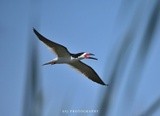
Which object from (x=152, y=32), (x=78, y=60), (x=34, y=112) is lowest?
(x=34, y=112)

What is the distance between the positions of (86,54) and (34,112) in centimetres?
1180

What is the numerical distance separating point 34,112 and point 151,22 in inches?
14.8

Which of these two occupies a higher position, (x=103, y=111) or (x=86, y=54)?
(x=86, y=54)

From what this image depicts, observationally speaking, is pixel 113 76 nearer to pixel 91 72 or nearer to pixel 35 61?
pixel 35 61

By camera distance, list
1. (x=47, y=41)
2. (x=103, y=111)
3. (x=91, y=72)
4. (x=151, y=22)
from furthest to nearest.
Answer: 1. (x=91, y=72)
2. (x=47, y=41)
3. (x=103, y=111)
4. (x=151, y=22)

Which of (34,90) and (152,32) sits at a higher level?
(152,32)

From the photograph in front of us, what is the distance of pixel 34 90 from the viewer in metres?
1.12

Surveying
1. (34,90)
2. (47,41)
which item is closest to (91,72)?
(47,41)

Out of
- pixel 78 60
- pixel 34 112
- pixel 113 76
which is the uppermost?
pixel 78 60

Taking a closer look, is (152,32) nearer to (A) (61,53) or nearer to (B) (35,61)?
(B) (35,61)

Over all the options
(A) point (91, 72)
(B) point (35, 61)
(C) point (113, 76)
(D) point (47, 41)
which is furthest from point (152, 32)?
(A) point (91, 72)

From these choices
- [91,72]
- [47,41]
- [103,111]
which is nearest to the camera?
[103,111]

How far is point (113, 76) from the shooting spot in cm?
A: 103

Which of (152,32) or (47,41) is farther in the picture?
(47,41)
